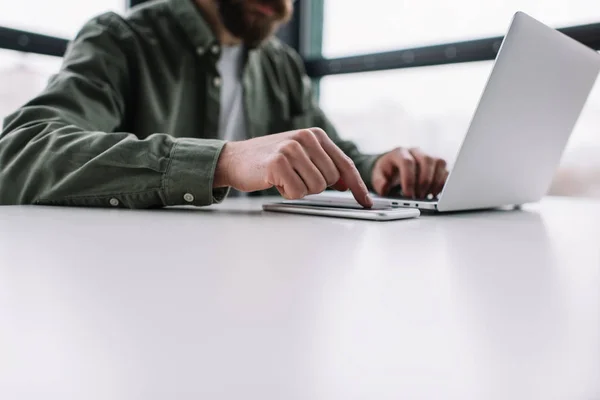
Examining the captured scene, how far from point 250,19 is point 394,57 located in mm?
648

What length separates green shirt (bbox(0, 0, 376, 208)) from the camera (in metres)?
0.78

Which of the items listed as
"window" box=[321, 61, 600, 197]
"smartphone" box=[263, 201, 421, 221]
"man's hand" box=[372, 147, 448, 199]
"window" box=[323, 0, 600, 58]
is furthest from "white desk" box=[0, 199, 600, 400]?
"window" box=[323, 0, 600, 58]

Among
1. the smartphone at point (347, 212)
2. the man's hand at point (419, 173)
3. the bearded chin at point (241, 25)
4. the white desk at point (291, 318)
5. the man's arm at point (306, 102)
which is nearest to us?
the white desk at point (291, 318)

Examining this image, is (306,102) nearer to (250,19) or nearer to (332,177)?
(250,19)

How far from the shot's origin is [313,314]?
0.86 ft

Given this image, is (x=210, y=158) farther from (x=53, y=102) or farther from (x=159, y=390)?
(x=159, y=390)

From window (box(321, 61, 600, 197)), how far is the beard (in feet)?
1.77

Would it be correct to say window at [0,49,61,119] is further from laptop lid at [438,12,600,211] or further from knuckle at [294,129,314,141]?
laptop lid at [438,12,600,211]

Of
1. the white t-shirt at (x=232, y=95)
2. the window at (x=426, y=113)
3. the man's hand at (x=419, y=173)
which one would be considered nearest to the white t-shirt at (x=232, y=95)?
the white t-shirt at (x=232, y=95)

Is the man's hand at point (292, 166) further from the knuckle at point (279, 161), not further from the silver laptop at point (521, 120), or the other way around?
the silver laptop at point (521, 120)

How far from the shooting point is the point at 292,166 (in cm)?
70

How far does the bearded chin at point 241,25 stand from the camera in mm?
1463

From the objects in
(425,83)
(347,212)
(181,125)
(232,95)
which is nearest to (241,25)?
(232,95)

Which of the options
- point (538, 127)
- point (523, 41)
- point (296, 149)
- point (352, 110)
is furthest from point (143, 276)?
point (352, 110)
